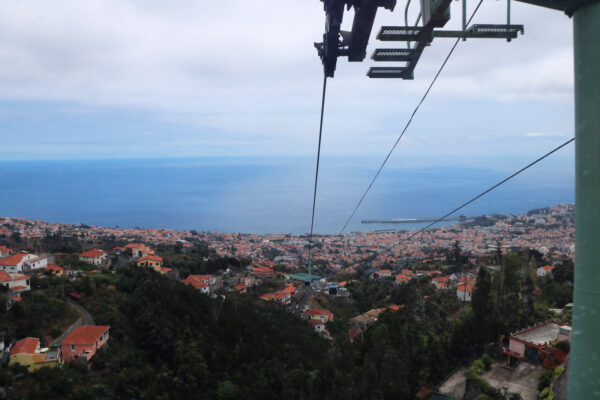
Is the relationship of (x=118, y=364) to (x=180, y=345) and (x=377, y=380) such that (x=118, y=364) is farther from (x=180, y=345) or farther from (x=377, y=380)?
(x=377, y=380)

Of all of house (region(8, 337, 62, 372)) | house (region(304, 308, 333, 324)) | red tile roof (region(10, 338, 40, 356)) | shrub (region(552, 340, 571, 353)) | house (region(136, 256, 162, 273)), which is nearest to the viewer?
shrub (region(552, 340, 571, 353))

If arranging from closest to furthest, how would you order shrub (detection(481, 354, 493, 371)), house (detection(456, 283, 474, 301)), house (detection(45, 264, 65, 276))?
1. shrub (detection(481, 354, 493, 371))
2. house (detection(45, 264, 65, 276))
3. house (detection(456, 283, 474, 301))

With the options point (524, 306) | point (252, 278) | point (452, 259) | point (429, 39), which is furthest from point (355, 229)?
point (429, 39)

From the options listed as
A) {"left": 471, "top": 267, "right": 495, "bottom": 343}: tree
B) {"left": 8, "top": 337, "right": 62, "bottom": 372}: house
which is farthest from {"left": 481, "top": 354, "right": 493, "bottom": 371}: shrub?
{"left": 8, "top": 337, "right": 62, "bottom": 372}: house

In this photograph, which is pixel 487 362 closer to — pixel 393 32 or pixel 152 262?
pixel 393 32

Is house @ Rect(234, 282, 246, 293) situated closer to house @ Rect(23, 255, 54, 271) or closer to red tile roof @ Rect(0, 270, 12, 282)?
house @ Rect(23, 255, 54, 271)

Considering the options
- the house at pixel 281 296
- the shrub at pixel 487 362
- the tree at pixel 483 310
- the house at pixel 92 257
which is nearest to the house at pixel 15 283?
the house at pixel 92 257

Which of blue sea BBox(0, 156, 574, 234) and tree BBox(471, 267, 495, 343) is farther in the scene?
blue sea BBox(0, 156, 574, 234)
